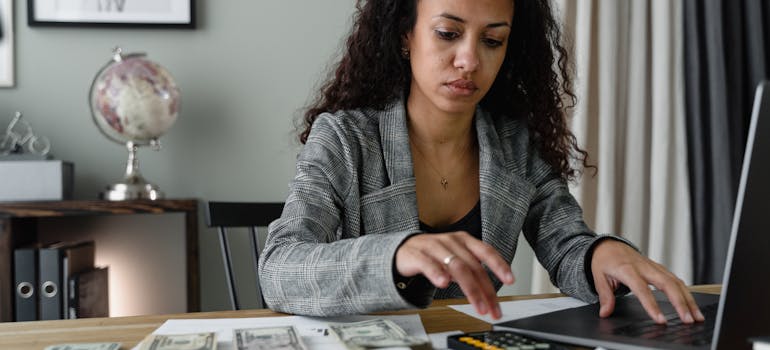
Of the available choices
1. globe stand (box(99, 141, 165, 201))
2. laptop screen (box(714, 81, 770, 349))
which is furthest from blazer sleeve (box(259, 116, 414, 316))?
globe stand (box(99, 141, 165, 201))

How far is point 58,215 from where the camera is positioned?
1967 millimetres

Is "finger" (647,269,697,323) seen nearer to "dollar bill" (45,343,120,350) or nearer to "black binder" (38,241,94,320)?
"dollar bill" (45,343,120,350)

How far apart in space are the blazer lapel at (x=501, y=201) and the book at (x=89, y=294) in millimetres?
1156

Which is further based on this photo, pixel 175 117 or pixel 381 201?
pixel 175 117

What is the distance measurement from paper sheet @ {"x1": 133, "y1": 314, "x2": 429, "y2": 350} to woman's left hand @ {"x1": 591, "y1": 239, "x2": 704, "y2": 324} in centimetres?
25

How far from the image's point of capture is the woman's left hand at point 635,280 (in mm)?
936

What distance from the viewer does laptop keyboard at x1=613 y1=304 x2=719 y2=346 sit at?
0.80 metres

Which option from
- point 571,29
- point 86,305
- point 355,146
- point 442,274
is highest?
point 571,29

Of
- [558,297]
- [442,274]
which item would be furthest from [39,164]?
[442,274]

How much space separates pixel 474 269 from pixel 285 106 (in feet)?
5.90

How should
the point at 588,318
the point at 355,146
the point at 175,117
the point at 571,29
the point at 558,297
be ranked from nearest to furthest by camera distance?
1. the point at 588,318
2. the point at 558,297
3. the point at 355,146
4. the point at 175,117
5. the point at 571,29

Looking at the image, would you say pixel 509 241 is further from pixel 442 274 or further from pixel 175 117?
pixel 175 117

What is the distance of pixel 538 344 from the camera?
74 centimetres

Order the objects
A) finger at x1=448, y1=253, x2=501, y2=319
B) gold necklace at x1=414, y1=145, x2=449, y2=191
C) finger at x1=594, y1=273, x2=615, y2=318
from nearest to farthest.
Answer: finger at x1=448, y1=253, x2=501, y2=319 → finger at x1=594, y1=273, x2=615, y2=318 → gold necklace at x1=414, y1=145, x2=449, y2=191
